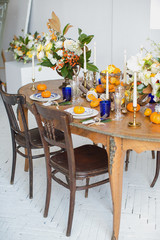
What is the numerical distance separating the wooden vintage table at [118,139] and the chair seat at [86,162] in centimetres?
16

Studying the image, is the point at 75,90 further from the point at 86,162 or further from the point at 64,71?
the point at 86,162

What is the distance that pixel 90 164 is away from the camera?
2.32 m

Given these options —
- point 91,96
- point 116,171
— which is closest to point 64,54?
point 91,96

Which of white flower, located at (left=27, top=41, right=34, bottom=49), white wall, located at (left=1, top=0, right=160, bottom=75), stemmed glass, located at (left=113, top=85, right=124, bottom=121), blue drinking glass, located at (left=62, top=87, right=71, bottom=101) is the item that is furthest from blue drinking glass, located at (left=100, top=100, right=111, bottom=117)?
white flower, located at (left=27, top=41, right=34, bottom=49)

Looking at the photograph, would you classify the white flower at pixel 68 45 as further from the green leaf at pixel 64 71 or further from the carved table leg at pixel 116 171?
the carved table leg at pixel 116 171

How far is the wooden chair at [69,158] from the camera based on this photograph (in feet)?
6.91

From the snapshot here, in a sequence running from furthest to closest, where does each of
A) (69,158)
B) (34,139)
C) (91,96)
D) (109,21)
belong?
(109,21) → (34,139) → (91,96) → (69,158)

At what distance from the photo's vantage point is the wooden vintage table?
1.97 m

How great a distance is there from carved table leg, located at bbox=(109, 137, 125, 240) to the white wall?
3.37 metres

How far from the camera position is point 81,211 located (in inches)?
102

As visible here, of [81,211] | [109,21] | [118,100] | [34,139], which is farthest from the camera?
[109,21]

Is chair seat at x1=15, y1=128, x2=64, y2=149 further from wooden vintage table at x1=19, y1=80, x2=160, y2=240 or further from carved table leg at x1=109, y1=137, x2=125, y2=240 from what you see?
carved table leg at x1=109, y1=137, x2=125, y2=240

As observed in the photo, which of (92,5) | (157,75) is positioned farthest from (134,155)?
(92,5)

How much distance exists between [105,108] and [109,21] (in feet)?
11.4
